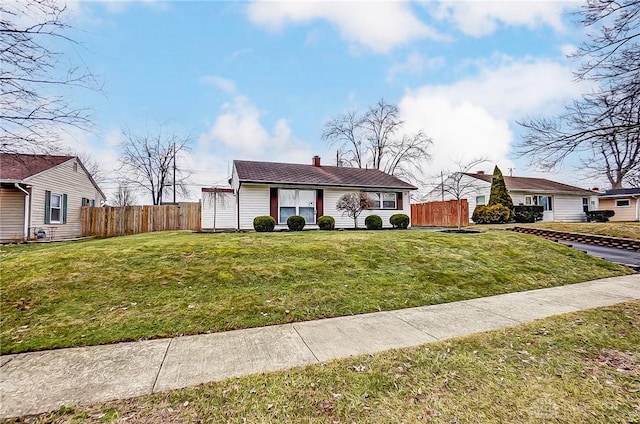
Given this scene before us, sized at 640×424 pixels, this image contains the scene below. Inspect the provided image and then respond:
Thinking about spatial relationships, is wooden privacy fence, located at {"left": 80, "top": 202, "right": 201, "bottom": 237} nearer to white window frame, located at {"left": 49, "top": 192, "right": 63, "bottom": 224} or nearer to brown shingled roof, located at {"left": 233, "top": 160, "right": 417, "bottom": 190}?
white window frame, located at {"left": 49, "top": 192, "right": 63, "bottom": 224}

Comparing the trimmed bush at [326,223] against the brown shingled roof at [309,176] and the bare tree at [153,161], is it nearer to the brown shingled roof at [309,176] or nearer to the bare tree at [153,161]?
the brown shingled roof at [309,176]

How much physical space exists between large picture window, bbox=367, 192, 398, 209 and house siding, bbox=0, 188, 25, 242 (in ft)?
55.9

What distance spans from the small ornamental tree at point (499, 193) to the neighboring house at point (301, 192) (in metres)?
8.00

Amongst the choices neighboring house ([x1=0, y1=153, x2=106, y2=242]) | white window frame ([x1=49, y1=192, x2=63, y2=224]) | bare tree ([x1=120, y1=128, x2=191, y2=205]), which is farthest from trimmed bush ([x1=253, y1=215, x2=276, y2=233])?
bare tree ([x1=120, y1=128, x2=191, y2=205])

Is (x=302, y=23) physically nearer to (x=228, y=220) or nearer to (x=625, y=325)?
(x=228, y=220)

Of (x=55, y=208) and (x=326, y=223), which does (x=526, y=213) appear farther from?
(x=55, y=208)

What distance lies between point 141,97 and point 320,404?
1231cm

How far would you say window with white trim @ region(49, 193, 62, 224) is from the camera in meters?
15.5

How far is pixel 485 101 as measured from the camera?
14516mm

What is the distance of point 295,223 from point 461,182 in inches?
761

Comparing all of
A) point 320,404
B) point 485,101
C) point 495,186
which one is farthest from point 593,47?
point 495,186

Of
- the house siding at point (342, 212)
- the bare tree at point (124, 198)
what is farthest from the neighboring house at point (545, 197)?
the bare tree at point (124, 198)

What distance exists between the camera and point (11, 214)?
45.3 feet

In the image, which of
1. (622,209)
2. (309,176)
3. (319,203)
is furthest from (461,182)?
(319,203)
